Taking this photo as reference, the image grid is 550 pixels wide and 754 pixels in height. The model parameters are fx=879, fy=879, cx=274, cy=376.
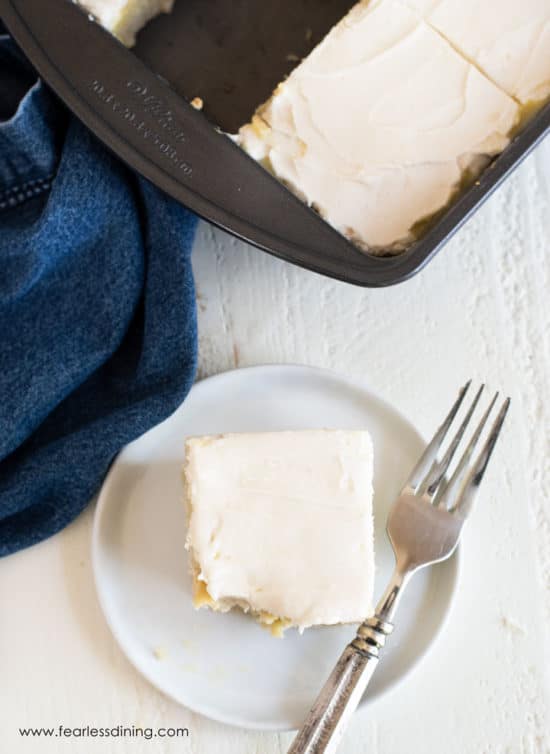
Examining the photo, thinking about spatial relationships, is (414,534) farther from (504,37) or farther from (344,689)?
(504,37)

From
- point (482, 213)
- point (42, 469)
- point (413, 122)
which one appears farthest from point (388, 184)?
point (42, 469)

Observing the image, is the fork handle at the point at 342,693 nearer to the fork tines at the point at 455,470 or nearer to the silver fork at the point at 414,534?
the silver fork at the point at 414,534

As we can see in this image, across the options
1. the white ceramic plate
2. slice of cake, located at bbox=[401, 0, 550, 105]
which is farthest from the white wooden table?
slice of cake, located at bbox=[401, 0, 550, 105]

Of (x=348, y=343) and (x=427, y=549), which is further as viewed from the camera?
(x=348, y=343)

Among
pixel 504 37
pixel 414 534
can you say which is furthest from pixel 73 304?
pixel 504 37

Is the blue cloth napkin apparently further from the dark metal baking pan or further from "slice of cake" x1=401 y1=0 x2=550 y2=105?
"slice of cake" x1=401 y1=0 x2=550 y2=105

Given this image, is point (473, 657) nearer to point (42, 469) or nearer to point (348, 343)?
point (348, 343)

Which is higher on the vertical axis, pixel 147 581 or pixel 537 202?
pixel 537 202
